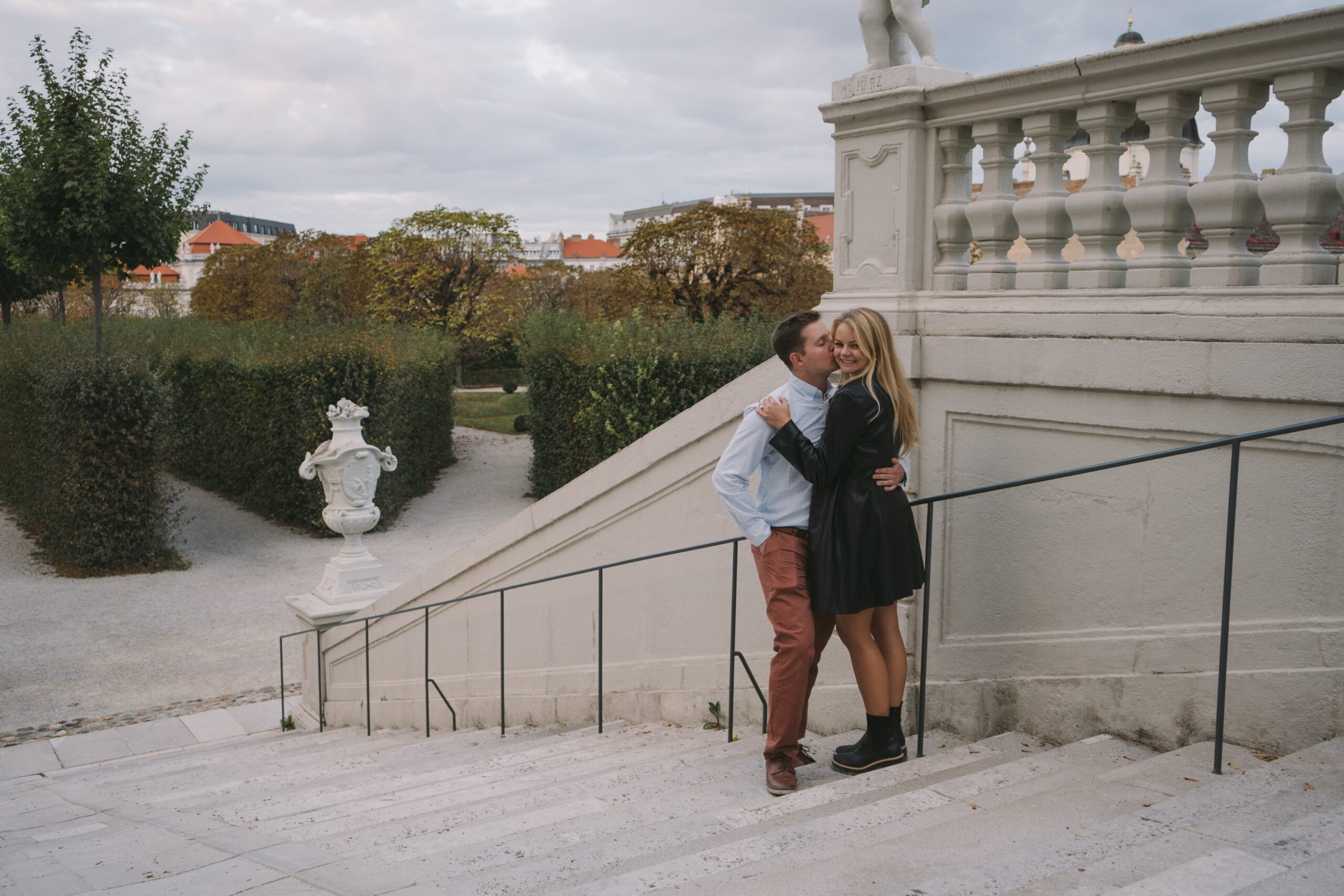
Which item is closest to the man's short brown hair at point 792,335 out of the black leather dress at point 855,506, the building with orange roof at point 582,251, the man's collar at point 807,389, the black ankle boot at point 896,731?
the man's collar at point 807,389

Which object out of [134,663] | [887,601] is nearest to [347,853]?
[887,601]

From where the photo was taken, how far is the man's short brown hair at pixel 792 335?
3.60m

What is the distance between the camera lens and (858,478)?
137 inches

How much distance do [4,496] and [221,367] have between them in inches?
161

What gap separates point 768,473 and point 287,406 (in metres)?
13.0

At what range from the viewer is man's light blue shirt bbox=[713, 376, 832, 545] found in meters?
3.57

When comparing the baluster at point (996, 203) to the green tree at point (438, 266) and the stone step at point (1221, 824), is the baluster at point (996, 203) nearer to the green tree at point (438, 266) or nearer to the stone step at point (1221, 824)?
the stone step at point (1221, 824)

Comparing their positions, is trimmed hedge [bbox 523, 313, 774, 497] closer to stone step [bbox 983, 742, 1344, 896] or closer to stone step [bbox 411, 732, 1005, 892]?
stone step [bbox 411, 732, 1005, 892]

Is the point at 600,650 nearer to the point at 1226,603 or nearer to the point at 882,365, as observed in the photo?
the point at 882,365

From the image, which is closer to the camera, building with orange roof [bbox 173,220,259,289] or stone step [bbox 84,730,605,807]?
stone step [bbox 84,730,605,807]

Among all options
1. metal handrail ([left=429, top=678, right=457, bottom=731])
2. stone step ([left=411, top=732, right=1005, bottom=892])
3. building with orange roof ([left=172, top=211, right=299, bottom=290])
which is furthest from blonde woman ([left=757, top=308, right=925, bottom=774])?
building with orange roof ([left=172, top=211, right=299, bottom=290])

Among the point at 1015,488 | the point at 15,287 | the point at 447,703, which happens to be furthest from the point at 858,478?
the point at 15,287

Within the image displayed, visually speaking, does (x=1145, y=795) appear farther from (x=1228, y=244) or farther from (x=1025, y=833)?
(x=1228, y=244)

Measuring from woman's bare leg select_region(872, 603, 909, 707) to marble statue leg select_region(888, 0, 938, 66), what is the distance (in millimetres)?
2372
